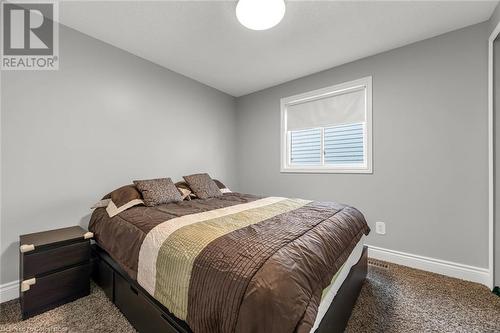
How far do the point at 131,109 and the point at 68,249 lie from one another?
5.35 ft

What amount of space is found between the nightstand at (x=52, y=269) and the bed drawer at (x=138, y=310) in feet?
1.30

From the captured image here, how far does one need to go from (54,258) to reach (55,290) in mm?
254

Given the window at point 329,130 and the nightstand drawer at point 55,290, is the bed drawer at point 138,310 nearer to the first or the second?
the nightstand drawer at point 55,290

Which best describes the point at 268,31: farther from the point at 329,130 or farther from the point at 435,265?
the point at 435,265

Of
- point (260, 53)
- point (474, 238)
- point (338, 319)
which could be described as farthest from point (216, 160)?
point (474, 238)

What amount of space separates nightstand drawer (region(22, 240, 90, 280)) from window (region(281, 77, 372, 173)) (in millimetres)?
2668

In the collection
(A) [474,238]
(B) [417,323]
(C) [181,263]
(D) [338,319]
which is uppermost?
(C) [181,263]

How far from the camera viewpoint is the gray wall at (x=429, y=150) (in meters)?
2.09

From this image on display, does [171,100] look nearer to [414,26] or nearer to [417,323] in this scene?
[414,26]

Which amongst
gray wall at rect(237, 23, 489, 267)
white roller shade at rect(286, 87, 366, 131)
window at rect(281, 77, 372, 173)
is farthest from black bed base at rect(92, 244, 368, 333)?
white roller shade at rect(286, 87, 366, 131)

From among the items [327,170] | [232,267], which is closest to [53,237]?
[232,267]

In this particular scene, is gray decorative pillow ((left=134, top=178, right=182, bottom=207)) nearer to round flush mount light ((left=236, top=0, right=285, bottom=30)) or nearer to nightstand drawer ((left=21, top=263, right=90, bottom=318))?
nightstand drawer ((left=21, top=263, right=90, bottom=318))

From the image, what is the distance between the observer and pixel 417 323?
1.51 metres

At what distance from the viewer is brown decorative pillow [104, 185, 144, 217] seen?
2.01 m
